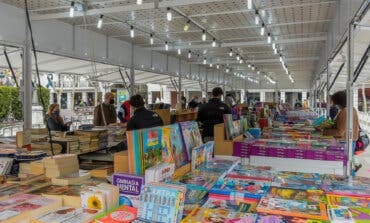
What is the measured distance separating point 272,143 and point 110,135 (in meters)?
2.25

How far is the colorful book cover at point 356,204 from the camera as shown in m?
1.49

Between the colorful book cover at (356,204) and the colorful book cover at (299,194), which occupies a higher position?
the colorful book cover at (299,194)

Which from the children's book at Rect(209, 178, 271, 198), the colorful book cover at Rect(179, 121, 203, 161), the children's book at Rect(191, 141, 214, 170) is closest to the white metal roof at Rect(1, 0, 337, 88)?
the colorful book cover at Rect(179, 121, 203, 161)

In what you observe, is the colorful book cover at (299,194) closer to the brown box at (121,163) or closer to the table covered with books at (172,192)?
the table covered with books at (172,192)

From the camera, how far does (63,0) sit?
548cm

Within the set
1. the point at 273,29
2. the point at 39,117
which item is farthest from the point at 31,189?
the point at 273,29

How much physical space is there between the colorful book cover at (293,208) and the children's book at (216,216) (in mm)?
99

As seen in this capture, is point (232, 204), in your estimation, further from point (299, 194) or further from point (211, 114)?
point (211, 114)

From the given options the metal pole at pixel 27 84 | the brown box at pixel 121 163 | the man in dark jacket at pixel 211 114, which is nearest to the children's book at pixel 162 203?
the brown box at pixel 121 163

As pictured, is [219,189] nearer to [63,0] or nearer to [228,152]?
[228,152]

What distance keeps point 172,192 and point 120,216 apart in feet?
0.92

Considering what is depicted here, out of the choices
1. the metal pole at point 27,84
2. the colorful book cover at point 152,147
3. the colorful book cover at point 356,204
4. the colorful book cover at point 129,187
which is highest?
the metal pole at point 27,84

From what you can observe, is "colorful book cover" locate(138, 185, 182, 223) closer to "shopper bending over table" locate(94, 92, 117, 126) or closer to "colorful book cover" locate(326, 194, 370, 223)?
"colorful book cover" locate(326, 194, 370, 223)

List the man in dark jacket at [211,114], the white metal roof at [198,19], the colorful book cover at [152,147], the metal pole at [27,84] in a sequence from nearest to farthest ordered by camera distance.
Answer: the colorful book cover at [152,147] < the man in dark jacket at [211,114] < the white metal roof at [198,19] < the metal pole at [27,84]
